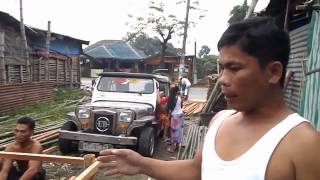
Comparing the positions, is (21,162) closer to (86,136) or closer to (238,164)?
(86,136)

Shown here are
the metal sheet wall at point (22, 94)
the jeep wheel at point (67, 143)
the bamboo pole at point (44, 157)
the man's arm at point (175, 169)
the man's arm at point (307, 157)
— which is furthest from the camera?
the metal sheet wall at point (22, 94)

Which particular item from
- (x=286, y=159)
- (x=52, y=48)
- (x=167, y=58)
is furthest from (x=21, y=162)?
(x=167, y=58)

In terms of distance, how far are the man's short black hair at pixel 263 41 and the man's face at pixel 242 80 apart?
0.07 ft

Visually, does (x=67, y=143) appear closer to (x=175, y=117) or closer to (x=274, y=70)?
(x=175, y=117)

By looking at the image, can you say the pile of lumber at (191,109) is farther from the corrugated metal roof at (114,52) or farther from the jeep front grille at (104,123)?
the corrugated metal roof at (114,52)

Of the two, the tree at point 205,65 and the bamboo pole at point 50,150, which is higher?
the tree at point 205,65

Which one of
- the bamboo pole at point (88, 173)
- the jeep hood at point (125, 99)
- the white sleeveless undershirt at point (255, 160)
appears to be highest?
the white sleeveless undershirt at point (255, 160)

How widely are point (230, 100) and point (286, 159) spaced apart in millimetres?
286

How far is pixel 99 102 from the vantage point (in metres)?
8.51

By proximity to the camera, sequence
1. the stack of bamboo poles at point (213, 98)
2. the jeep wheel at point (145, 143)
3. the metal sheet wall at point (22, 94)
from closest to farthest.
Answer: the jeep wheel at point (145, 143) < the stack of bamboo poles at point (213, 98) < the metal sheet wall at point (22, 94)

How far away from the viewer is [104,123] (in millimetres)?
7633

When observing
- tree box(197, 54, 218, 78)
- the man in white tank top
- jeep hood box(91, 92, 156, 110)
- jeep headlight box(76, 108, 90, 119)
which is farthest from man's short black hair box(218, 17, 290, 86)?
tree box(197, 54, 218, 78)

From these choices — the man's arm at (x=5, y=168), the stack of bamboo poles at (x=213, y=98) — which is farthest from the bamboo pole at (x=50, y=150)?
the stack of bamboo poles at (x=213, y=98)

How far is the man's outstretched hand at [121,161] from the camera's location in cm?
177
